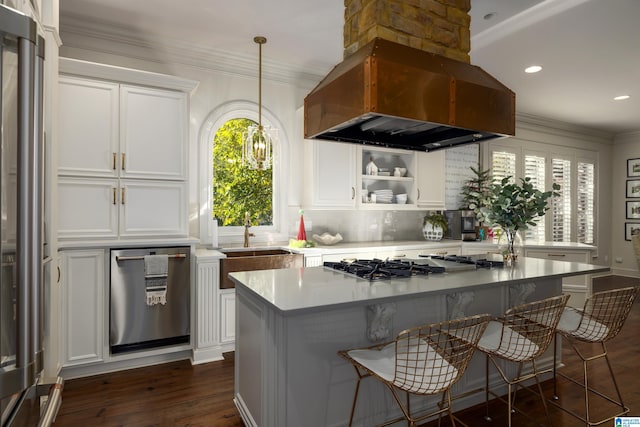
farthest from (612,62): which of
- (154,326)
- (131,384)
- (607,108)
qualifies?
(131,384)

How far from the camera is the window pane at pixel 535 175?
6777mm

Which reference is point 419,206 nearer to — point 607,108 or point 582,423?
point 582,423

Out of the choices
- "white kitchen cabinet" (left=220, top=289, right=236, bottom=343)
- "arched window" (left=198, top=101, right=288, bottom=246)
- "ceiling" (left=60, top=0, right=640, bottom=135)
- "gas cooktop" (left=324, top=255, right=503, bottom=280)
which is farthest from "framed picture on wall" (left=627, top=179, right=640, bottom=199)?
"white kitchen cabinet" (left=220, top=289, right=236, bottom=343)

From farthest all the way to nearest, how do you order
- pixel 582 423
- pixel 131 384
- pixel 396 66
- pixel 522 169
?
pixel 522 169 < pixel 131 384 < pixel 582 423 < pixel 396 66

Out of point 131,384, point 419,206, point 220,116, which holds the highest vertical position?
point 220,116

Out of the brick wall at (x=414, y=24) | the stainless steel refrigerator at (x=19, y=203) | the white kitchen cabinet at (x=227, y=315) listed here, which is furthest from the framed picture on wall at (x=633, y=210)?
the stainless steel refrigerator at (x=19, y=203)

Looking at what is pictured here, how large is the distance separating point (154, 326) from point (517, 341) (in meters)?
2.77

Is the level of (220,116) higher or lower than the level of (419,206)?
higher

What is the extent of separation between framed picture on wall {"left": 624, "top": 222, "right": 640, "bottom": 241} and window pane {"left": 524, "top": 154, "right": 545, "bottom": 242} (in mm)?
2439

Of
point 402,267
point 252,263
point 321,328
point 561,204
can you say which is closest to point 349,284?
point 321,328

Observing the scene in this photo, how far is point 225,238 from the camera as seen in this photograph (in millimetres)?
4145

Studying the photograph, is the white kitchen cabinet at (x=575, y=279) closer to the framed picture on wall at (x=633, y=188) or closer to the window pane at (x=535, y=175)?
the window pane at (x=535, y=175)

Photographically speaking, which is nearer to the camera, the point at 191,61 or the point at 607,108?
the point at 191,61

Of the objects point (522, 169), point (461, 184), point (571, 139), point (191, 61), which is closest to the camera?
point (191, 61)
